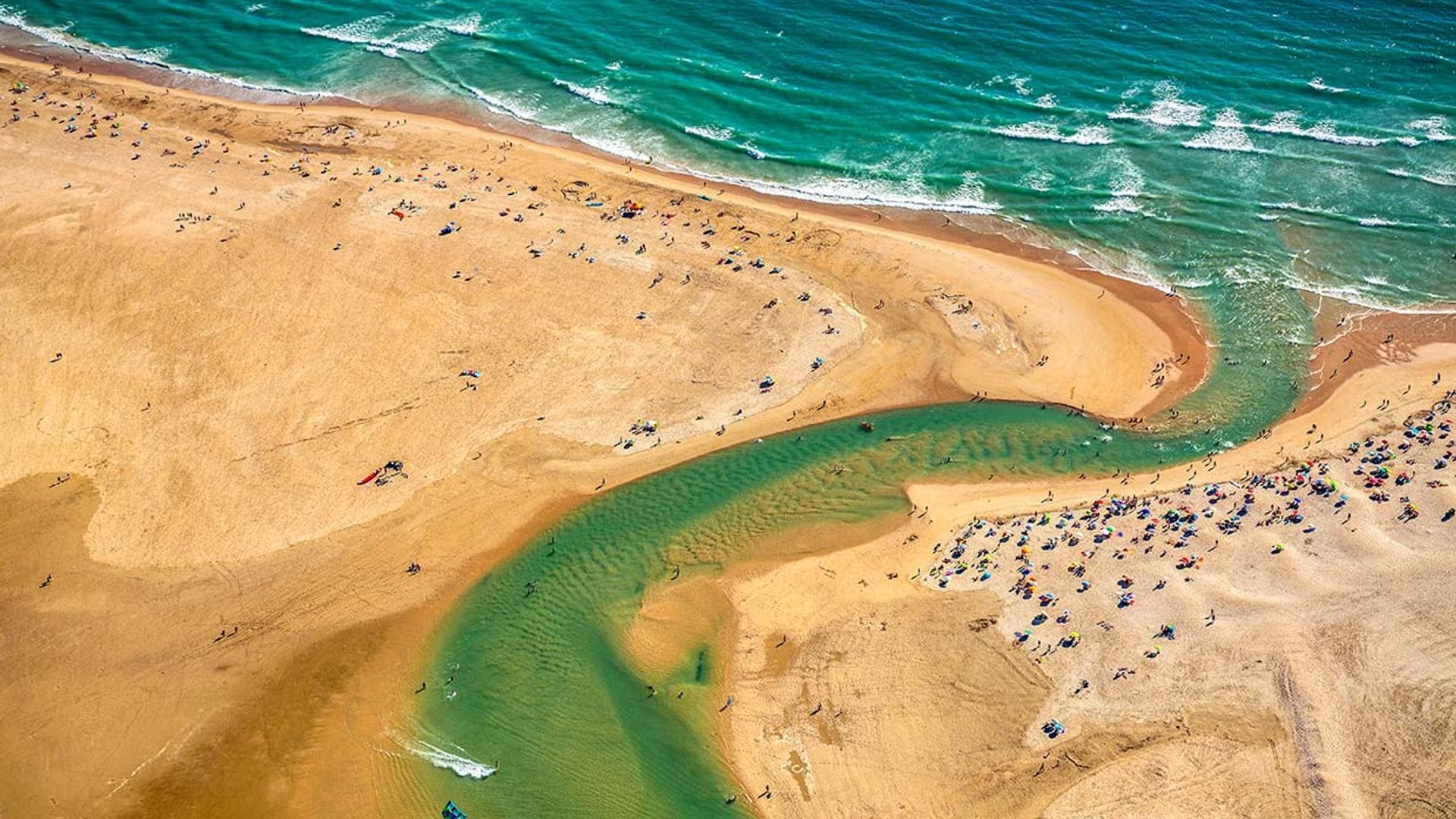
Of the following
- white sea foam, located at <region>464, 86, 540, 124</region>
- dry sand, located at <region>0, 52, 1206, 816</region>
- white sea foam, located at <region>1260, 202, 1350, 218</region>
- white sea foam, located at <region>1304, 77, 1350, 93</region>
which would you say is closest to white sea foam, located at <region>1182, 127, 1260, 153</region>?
white sea foam, located at <region>1260, 202, 1350, 218</region>

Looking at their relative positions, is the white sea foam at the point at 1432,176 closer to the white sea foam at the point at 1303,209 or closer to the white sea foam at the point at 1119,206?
the white sea foam at the point at 1303,209

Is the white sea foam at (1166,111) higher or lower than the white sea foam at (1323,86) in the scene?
lower

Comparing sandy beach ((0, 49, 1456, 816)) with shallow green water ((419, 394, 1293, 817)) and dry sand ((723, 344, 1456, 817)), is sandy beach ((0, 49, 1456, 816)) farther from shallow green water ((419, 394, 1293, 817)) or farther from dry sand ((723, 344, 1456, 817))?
shallow green water ((419, 394, 1293, 817))

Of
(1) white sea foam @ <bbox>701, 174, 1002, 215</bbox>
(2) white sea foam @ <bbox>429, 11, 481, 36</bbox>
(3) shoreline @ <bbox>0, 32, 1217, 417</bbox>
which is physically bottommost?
(3) shoreline @ <bbox>0, 32, 1217, 417</bbox>

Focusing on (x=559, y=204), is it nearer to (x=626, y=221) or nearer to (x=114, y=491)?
(x=626, y=221)

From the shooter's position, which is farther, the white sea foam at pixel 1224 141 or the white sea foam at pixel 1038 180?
the white sea foam at pixel 1224 141

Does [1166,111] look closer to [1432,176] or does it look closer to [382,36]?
[1432,176]

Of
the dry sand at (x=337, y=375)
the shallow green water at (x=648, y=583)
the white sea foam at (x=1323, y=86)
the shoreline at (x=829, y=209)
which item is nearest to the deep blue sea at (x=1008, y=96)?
the white sea foam at (x=1323, y=86)

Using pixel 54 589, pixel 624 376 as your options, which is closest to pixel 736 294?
pixel 624 376
